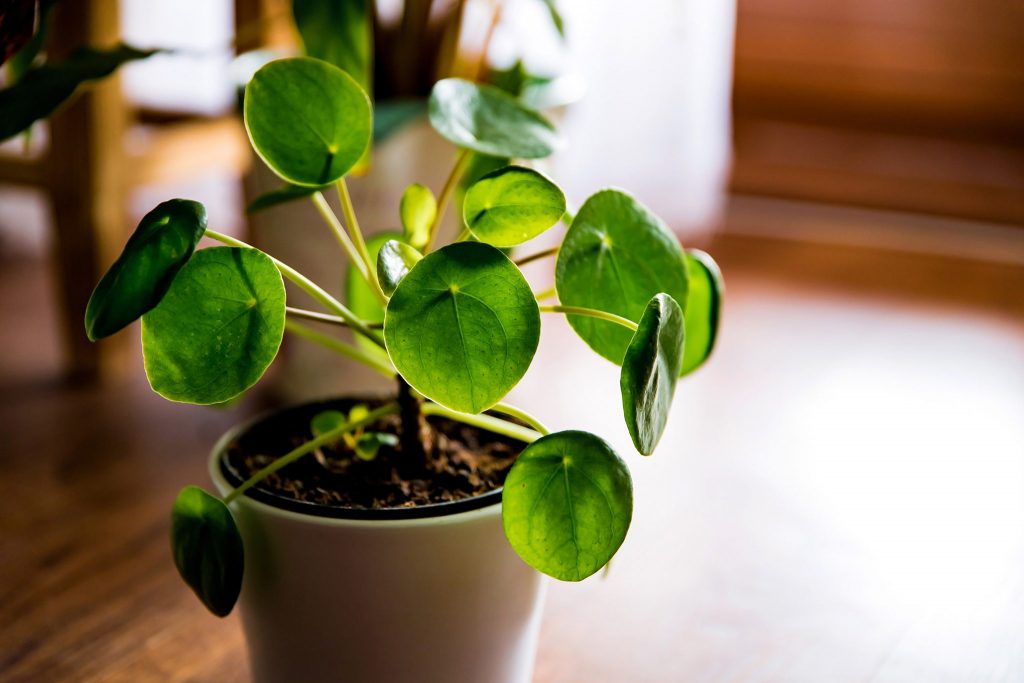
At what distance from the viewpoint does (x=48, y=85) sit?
26.8 inches

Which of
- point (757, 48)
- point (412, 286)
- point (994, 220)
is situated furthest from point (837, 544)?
point (757, 48)

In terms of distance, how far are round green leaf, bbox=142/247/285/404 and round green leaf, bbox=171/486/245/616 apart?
0.26 feet

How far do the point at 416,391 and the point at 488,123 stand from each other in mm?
179

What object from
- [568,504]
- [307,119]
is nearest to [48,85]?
[307,119]

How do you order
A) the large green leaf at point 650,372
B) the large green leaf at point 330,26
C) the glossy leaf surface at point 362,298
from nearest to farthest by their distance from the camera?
the large green leaf at point 650,372 → the glossy leaf surface at point 362,298 → the large green leaf at point 330,26

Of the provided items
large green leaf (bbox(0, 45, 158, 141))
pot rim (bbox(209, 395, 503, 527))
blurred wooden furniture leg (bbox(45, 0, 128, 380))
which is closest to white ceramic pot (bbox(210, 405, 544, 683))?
pot rim (bbox(209, 395, 503, 527))

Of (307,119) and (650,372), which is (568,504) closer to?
(650,372)

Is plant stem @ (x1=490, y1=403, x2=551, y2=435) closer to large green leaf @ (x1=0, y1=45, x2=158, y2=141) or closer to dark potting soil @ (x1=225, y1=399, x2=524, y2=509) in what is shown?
dark potting soil @ (x1=225, y1=399, x2=524, y2=509)

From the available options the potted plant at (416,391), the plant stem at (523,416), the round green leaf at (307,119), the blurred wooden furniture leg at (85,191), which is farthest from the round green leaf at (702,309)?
the blurred wooden furniture leg at (85,191)

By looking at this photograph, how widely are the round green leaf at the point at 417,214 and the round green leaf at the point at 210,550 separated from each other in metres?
0.20

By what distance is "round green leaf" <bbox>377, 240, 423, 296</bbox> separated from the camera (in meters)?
0.52

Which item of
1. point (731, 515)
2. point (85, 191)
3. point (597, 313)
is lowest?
point (731, 515)

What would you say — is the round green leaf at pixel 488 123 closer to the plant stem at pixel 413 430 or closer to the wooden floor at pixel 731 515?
the plant stem at pixel 413 430

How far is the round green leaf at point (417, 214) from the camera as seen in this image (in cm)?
65
